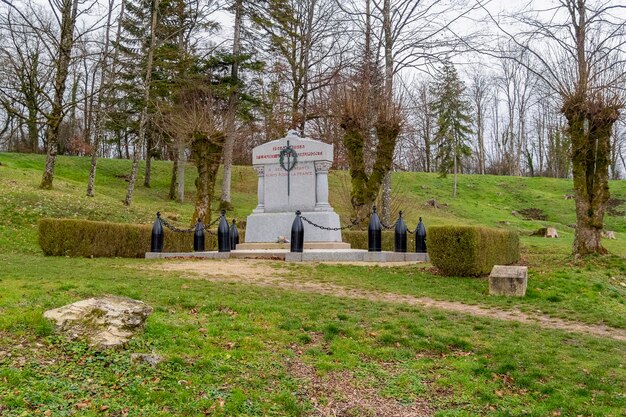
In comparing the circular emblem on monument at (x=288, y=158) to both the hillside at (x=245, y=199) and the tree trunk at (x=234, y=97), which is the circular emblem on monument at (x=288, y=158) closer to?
the hillside at (x=245, y=199)

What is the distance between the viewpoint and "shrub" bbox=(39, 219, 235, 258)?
43.0 ft

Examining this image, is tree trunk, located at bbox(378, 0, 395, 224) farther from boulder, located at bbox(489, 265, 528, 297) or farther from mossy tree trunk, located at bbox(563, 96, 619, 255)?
boulder, located at bbox(489, 265, 528, 297)

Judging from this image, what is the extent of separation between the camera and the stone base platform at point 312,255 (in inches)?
524

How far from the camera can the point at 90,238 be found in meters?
13.3

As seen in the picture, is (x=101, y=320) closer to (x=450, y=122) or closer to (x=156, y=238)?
(x=156, y=238)

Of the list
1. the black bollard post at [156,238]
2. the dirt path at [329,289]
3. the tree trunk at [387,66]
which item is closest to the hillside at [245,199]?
the black bollard post at [156,238]

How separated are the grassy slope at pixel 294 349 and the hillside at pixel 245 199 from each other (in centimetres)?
894

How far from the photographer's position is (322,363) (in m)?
5.27

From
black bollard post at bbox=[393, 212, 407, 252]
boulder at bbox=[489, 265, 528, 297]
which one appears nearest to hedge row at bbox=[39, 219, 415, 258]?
black bollard post at bbox=[393, 212, 407, 252]

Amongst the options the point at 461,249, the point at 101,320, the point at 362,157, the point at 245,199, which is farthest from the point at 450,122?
the point at 101,320

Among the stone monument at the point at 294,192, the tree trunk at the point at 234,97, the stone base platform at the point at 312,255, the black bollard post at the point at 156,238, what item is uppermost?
the tree trunk at the point at 234,97

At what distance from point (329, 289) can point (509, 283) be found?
3.15 m

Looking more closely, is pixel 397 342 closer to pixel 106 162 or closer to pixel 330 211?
pixel 330 211

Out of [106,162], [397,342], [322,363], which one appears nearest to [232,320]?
[322,363]
